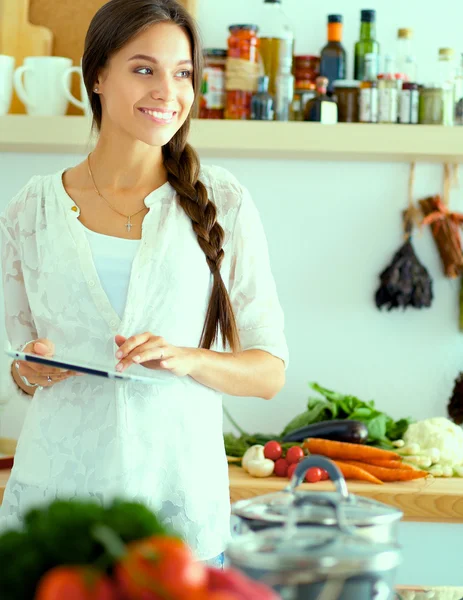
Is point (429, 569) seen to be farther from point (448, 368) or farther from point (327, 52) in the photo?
point (327, 52)

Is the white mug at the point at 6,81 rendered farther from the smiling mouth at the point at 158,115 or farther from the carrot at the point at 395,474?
the carrot at the point at 395,474

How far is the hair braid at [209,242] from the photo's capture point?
142 centimetres

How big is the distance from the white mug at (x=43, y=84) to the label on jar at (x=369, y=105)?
2.50 feet

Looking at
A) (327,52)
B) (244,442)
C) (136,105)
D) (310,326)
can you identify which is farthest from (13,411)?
(136,105)

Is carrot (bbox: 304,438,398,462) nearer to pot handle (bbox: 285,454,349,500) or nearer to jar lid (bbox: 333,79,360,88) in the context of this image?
jar lid (bbox: 333,79,360,88)

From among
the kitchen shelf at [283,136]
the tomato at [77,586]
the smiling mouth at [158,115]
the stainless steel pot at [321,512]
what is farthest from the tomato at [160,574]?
the kitchen shelf at [283,136]

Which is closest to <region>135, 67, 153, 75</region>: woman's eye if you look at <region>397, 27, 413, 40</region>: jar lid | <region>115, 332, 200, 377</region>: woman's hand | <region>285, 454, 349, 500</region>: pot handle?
<region>115, 332, 200, 377</region>: woman's hand

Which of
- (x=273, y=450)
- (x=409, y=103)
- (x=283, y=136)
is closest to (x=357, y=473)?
(x=273, y=450)

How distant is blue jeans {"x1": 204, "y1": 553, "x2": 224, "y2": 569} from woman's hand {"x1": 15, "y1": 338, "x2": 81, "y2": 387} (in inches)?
12.9

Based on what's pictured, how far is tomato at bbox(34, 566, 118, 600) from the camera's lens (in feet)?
1.62

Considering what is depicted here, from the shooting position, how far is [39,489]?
4.48 ft

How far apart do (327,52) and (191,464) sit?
149 cm

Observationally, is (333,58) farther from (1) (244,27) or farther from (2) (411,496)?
(2) (411,496)

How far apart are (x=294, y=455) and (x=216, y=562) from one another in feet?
2.90
